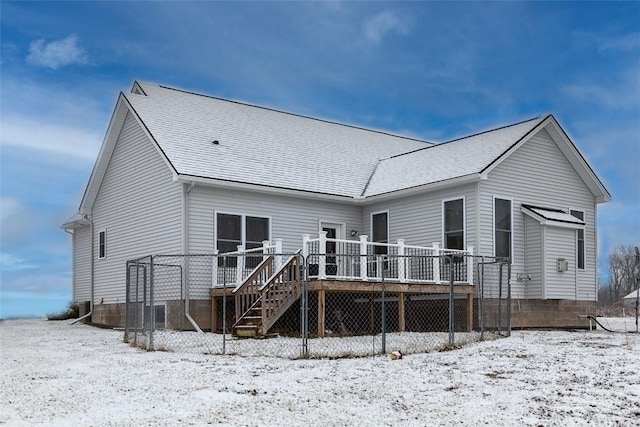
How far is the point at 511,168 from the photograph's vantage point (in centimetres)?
2039

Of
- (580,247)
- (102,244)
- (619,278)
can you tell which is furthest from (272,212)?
(619,278)

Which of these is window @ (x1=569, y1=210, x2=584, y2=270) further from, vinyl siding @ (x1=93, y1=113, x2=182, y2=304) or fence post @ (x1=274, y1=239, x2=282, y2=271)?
vinyl siding @ (x1=93, y1=113, x2=182, y2=304)

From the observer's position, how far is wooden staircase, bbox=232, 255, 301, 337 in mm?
16141

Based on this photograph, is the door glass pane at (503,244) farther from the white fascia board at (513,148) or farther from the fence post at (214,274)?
the fence post at (214,274)

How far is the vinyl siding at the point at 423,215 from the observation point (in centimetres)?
1948

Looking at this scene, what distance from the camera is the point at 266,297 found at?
1703 cm

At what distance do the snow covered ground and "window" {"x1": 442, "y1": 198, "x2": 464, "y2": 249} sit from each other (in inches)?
247

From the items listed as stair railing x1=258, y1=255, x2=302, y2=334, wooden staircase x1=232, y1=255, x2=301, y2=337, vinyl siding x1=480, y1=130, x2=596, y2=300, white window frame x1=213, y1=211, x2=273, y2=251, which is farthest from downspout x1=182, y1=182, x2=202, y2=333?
vinyl siding x1=480, y1=130, x2=596, y2=300

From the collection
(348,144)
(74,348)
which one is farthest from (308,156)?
(74,348)

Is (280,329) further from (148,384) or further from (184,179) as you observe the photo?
(148,384)

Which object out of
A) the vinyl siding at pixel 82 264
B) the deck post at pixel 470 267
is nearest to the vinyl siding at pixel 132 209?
the vinyl siding at pixel 82 264

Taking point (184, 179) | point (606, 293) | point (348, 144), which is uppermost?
point (348, 144)

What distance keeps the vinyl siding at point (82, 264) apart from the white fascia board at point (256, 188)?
880 centimetres

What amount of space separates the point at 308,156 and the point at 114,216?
6472mm
